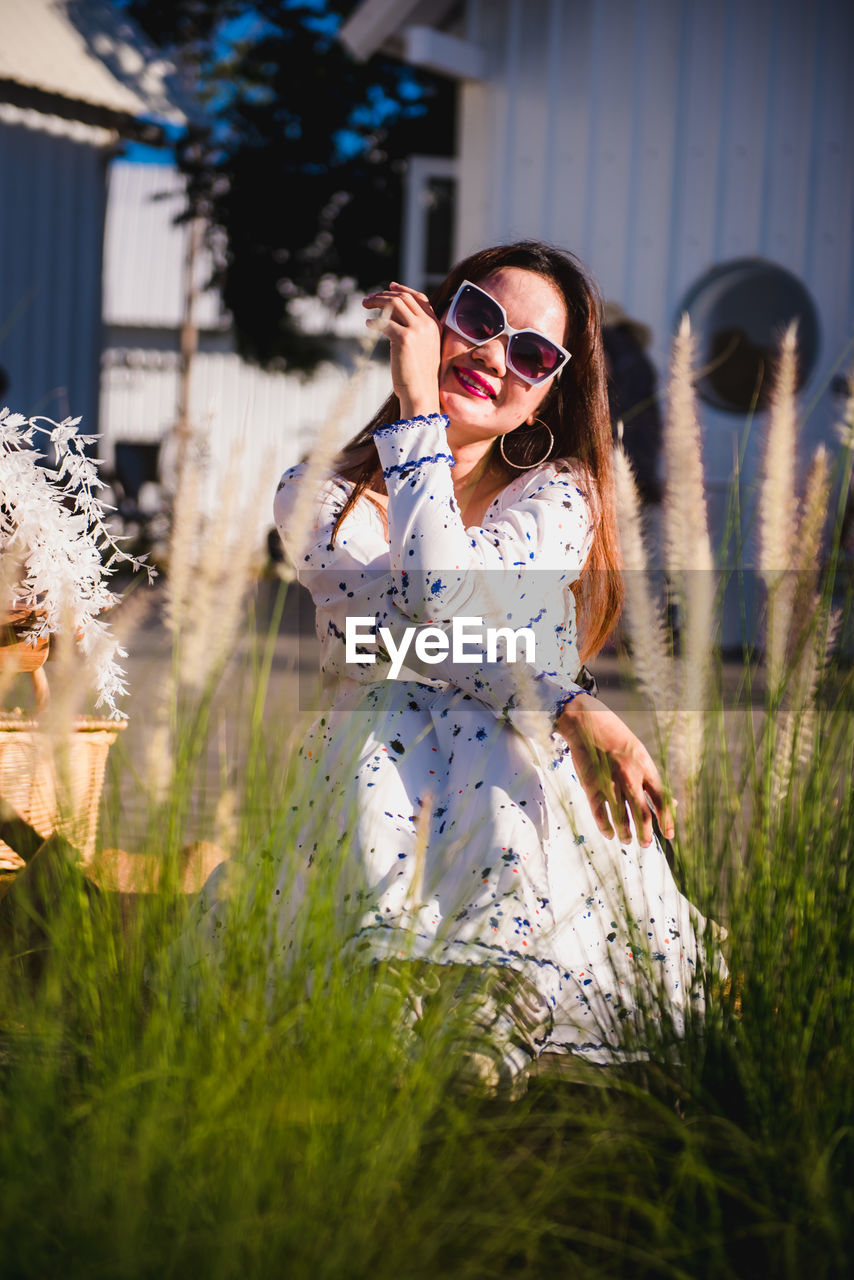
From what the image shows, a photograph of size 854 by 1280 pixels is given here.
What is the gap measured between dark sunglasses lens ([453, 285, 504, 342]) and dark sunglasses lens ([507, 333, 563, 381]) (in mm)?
32

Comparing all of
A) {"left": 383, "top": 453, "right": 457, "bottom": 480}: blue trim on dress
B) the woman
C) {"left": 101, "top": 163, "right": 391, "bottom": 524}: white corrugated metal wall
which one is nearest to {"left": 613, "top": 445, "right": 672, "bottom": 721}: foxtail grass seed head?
the woman

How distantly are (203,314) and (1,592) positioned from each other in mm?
19478

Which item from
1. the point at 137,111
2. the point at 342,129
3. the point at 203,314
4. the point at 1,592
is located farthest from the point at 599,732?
the point at 203,314

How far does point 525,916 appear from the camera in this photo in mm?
1372

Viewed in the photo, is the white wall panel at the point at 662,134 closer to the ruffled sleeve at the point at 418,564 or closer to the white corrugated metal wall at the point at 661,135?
the white corrugated metal wall at the point at 661,135

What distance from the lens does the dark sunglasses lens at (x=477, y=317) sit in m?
1.67

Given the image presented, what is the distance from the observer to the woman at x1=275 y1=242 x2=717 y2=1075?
1286mm

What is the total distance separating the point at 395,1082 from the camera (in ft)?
3.61

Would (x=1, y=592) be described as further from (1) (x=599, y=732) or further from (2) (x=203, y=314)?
(2) (x=203, y=314)

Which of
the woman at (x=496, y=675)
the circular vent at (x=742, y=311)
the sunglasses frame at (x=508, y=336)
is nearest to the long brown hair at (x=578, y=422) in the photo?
the woman at (x=496, y=675)

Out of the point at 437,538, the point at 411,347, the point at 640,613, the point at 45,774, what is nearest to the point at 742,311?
the point at 411,347

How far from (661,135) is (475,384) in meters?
5.70

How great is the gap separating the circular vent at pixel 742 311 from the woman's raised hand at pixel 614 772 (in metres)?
5.70

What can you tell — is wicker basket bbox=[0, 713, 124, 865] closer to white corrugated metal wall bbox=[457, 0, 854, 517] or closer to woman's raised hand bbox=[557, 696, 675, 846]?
woman's raised hand bbox=[557, 696, 675, 846]
